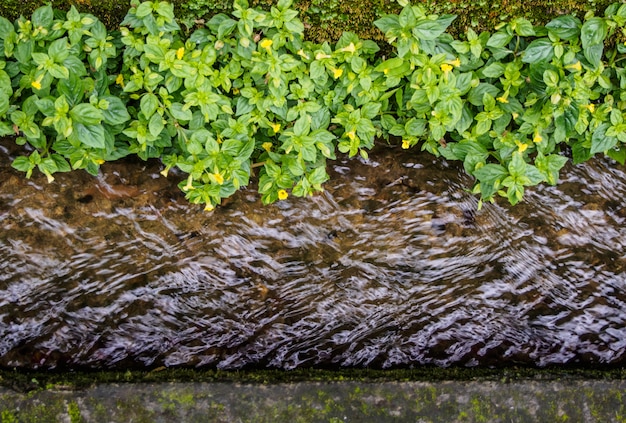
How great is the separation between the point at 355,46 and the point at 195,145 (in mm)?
906

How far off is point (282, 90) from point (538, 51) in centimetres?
123

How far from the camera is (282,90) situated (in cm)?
243

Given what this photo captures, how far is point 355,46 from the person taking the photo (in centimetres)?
248

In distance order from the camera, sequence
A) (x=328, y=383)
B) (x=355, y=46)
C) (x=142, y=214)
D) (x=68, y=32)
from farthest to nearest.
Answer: (x=142, y=214) → (x=328, y=383) → (x=355, y=46) → (x=68, y=32)

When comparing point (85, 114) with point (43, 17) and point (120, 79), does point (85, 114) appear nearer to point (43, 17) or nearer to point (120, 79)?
point (120, 79)

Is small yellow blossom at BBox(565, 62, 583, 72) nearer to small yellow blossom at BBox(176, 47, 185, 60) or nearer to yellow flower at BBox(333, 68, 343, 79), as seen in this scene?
yellow flower at BBox(333, 68, 343, 79)

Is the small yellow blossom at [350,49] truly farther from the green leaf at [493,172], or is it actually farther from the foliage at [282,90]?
the green leaf at [493,172]

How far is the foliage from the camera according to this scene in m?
2.31

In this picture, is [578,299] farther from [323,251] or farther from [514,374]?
[323,251]

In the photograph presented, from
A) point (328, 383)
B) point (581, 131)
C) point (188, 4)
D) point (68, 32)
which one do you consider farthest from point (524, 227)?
point (68, 32)

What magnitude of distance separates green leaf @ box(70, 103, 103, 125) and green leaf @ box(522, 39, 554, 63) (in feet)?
6.56

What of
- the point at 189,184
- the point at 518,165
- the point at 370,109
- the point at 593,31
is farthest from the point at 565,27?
the point at 189,184

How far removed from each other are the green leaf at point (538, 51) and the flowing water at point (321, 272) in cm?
86

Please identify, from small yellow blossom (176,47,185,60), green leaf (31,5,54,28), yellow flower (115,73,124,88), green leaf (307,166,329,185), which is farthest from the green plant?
green leaf (31,5,54,28)
